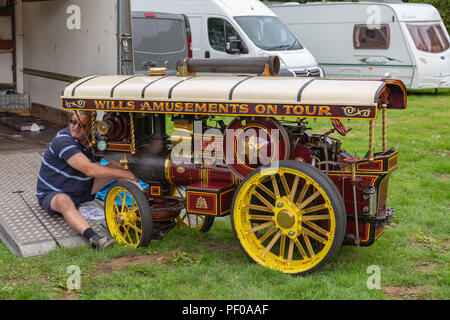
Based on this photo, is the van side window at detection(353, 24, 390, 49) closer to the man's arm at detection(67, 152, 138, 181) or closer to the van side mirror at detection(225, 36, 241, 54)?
the van side mirror at detection(225, 36, 241, 54)

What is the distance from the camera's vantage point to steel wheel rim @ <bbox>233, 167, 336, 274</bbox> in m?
4.46

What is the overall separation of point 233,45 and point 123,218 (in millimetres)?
8982

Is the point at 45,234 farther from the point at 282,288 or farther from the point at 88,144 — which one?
the point at 282,288

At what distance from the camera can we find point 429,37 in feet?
54.0

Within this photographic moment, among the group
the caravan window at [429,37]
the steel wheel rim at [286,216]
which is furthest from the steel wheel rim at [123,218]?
the caravan window at [429,37]

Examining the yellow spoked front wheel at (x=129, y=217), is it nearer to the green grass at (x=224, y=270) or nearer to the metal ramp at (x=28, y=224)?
the green grass at (x=224, y=270)

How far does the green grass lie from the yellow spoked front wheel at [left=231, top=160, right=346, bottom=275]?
0.16 m

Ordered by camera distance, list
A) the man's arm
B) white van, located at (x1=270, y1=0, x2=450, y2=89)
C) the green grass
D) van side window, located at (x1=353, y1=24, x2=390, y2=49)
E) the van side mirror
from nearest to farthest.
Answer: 1. the green grass
2. the man's arm
3. the van side mirror
4. white van, located at (x1=270, y1=0, x2=450, y2=89)
5. van side window, located at (x1=353, y1=24, x2=390, y2=49)

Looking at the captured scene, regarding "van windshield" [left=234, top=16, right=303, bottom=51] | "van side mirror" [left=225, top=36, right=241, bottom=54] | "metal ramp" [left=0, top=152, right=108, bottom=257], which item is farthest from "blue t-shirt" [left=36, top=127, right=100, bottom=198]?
"van windshield" [left=234, top=16, right=303, bottom=51]

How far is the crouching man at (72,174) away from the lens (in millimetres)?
5617

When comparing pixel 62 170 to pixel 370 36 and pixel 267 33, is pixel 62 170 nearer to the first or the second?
pixel 267 33

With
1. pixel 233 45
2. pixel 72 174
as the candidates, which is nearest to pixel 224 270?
pixel 72 174
